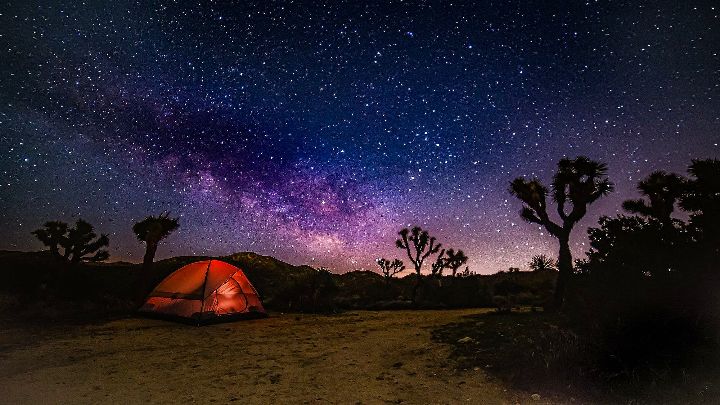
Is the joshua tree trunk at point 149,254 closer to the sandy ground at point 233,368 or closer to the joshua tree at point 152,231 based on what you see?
the joshua tree at point 152,231

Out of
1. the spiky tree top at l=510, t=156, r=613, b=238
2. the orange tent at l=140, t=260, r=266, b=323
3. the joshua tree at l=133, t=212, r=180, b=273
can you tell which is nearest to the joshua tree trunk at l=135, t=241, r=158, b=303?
the joshua tree at l=133, t=212, r=180, b=273

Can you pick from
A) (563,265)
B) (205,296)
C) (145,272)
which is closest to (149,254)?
(145,272)

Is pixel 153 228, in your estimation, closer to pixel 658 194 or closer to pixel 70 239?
pixel 70 239

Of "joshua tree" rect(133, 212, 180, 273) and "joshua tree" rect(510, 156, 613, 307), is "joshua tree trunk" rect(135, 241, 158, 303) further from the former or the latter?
"joshua tree" rect(510, 156, 613, 307)

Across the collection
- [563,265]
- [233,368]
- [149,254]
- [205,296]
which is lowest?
[233,368]

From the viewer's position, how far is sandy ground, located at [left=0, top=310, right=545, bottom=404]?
538 cm

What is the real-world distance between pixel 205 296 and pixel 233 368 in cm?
678

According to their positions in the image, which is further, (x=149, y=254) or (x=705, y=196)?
(x=149, y=254)

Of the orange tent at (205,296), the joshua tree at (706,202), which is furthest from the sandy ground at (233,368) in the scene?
the joshua tree at (706,202)

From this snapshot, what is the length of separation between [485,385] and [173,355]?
6.78 meters

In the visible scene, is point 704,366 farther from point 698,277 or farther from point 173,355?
point 173,355

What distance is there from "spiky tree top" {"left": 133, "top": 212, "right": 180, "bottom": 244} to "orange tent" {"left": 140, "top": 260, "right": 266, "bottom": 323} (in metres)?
6.00

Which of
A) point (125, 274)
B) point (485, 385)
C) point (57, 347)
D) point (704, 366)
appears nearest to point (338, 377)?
point (485, 385)

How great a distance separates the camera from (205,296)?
12.9 metres
